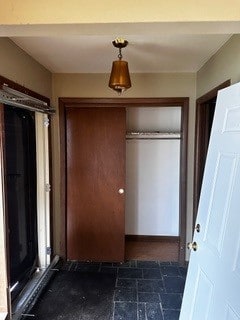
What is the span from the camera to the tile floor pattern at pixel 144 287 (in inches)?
89.3

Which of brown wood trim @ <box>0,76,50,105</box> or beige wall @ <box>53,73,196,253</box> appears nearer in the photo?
brown wood trim @ <box>0,76,50,105</box>

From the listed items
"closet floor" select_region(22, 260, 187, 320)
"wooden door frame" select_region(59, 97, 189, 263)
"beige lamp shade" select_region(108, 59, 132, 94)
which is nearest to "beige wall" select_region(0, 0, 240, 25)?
"beige lamp shade" select_region(108, 59, 132, 94)

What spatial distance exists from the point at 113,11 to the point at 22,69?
1.48 m

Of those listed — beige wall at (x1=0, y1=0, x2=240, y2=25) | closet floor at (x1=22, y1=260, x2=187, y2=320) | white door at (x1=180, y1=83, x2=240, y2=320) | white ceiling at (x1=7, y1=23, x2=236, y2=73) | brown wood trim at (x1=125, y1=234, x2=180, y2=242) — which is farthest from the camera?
brown wood trim at (x1=125, y1=234, x2=180, y2=242)

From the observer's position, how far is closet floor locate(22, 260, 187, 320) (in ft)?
7.37

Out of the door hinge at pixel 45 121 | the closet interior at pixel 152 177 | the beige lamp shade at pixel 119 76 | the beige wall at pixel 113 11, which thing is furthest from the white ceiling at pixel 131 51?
the closet interior at pixel 152 177

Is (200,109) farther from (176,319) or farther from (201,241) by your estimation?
(176,319)

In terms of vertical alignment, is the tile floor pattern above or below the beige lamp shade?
below

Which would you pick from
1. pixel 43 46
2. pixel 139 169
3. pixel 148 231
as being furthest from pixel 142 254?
pixel 43 46

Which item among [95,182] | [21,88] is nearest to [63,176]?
[95,182]

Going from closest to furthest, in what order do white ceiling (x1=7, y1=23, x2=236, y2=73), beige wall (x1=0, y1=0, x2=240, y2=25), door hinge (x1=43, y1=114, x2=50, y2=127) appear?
beige wall (x1=0, y1=0, x2=240, y2=25), white ceiling (x1=7, y1=23, x2=236, y2=73), door hinge (x1=43, y1=114, x2=50, y2=127)

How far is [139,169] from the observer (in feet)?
12.5

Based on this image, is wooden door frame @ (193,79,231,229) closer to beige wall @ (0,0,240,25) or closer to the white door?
the white door

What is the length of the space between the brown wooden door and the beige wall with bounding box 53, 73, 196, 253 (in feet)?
0.64
